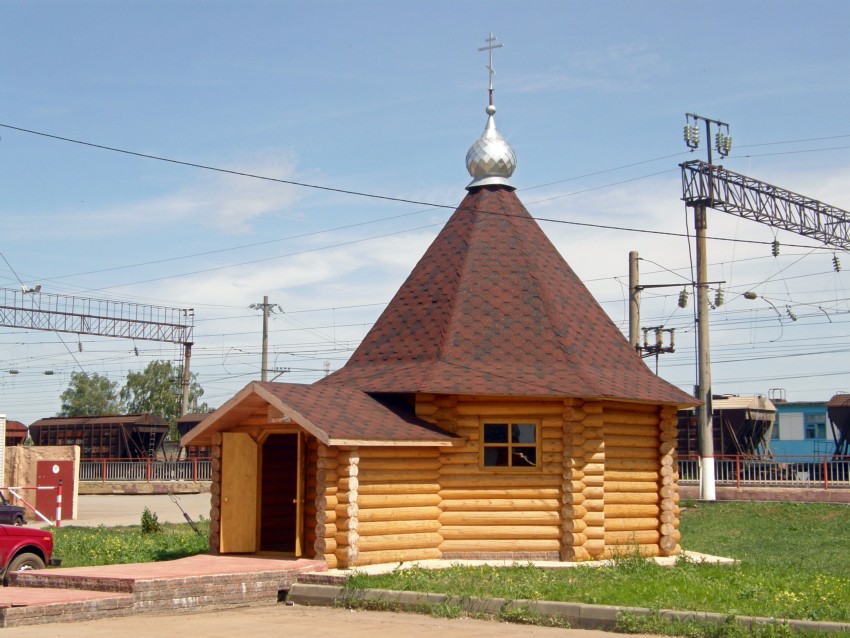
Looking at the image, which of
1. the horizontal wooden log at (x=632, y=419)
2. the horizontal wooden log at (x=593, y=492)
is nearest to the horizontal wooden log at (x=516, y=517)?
the horizontal wooden log at (x=593, y=492)

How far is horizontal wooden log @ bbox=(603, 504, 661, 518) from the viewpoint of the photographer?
57.4ft

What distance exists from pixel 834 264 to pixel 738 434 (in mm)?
8502

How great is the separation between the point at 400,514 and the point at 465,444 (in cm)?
158

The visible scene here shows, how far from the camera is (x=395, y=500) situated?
16125mm

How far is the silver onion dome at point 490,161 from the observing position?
818 inches

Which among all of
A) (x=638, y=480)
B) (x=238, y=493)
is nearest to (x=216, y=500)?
(x=238, y=493)

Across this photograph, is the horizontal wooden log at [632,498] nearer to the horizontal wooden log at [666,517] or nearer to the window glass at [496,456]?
the horizontal wooden log at [666,517]

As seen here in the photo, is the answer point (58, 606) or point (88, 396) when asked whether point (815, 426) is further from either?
point (88, 396)

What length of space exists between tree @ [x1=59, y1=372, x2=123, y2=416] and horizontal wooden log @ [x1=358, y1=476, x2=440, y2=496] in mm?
97116

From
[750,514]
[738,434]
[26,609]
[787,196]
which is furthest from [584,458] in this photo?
[738,434]

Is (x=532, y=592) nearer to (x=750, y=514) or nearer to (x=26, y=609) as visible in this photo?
(x=26, y=609)

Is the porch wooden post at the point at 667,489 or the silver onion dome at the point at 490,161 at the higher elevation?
the silver onion dome at the point at 490,161

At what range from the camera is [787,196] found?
35.2 metres

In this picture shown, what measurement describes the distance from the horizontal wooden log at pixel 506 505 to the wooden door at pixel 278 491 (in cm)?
332
